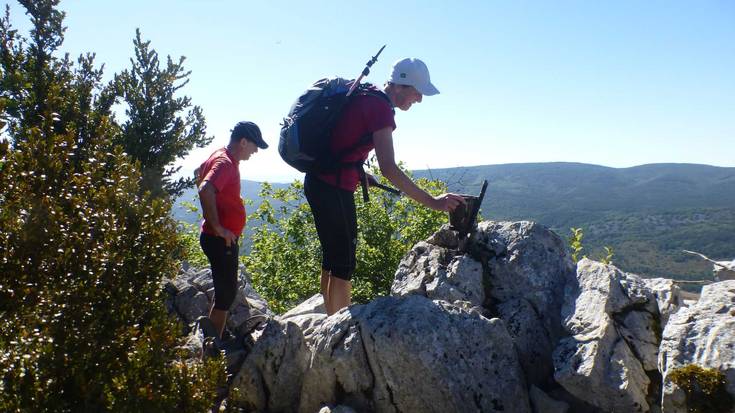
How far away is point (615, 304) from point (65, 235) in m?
6.40

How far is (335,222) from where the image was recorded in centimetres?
623

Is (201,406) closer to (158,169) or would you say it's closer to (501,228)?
(501,228)

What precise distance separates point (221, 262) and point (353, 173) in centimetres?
208

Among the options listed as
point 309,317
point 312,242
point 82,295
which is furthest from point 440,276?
point 312,242

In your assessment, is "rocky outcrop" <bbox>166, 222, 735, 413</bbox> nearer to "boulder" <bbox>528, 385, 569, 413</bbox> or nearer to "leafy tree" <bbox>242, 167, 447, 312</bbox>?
"boulder" <bbox>528, 385, 569, 413</bbox>

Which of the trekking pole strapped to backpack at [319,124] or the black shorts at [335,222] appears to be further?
the black shorts at [335,222]

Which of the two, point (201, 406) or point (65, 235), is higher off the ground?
point (65, 235)

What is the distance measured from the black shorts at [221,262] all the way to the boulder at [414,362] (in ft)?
4.84

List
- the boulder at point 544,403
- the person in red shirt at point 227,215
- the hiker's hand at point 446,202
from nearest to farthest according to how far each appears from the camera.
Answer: the boulder at point 544,403 → the hiker's hand at point 446,202 → the person in red shirt at point 227,215

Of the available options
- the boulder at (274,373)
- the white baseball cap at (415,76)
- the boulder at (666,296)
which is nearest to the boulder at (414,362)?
the boulder at (274,373)

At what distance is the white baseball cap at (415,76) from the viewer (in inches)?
231

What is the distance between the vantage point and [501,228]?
771cm

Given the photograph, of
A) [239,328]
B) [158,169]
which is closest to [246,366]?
[239,328]

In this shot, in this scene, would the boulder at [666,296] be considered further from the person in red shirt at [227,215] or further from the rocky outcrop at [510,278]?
the person in red shirt at [227,215]
